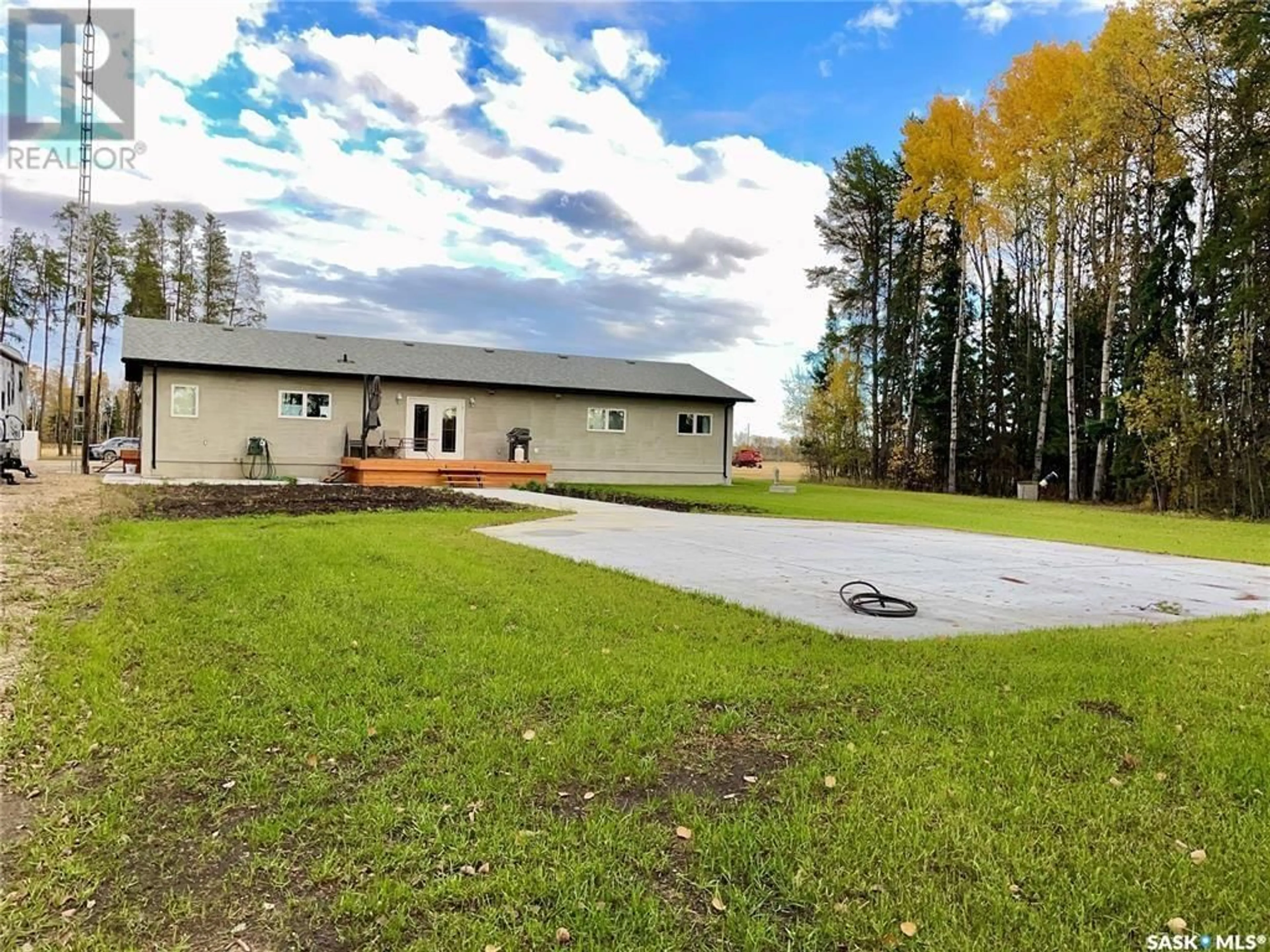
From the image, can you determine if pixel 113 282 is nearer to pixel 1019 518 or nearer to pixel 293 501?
pixel 293 501

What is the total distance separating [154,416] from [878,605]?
17943 millimetres

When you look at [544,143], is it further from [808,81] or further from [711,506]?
[711,506]

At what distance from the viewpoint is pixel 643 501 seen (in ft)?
53.2

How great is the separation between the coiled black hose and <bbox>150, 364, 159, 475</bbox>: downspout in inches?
690

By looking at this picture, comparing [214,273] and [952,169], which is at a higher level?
[952,169]

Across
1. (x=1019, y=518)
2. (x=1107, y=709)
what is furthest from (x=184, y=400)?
(x=1107, y=709)

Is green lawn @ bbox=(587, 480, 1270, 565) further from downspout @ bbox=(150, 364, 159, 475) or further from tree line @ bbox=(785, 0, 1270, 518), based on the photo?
downspout @ bbox=(150, 364, 159, 475)

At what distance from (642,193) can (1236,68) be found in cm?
1212

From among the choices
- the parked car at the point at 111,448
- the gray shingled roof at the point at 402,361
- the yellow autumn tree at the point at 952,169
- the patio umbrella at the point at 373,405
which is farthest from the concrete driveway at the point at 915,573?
the parked car at the point at 111,448

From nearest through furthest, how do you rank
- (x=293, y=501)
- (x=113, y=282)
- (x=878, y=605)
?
(x=878, y=605)
(x=293, y=501)
(x=113, y=282)

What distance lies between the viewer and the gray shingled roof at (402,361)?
18.7m

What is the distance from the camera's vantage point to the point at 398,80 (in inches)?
406

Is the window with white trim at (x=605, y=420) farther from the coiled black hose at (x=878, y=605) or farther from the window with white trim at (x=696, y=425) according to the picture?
the coiled black hose at (x=878, y=605)

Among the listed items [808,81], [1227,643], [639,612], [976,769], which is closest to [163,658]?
[639,612]
